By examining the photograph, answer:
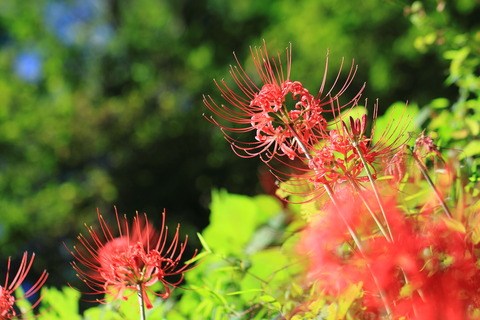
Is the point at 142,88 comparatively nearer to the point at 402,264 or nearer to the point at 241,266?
the point at 241,266

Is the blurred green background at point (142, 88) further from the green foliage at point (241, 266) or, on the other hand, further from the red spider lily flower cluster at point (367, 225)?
the red spider lily flower cluster at point (367, 225)

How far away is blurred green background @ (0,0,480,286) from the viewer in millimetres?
7117

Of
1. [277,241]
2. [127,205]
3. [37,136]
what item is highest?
[37,136]

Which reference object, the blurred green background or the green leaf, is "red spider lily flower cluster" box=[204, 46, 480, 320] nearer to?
the green leaf

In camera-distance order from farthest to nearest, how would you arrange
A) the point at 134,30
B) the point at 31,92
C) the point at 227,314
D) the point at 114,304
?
the point at 134,30 < the point at 31,92 < the point at 114,304 < the point at 227,314

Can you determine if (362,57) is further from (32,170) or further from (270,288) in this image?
(270,288)

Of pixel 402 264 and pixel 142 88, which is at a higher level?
pixel 142 88

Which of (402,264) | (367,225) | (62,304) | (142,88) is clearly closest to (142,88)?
(142,88)

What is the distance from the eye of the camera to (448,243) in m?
0.63

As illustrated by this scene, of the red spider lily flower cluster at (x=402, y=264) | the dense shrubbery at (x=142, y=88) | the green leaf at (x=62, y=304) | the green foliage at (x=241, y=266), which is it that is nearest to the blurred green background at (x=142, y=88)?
the dense shrubbery at (x=142, y=88)

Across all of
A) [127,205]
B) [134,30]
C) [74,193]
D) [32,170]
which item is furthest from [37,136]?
[134,30]

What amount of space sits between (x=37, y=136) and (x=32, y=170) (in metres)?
0.56

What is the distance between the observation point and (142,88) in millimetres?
9750

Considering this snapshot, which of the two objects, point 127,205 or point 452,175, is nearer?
point 452,175
